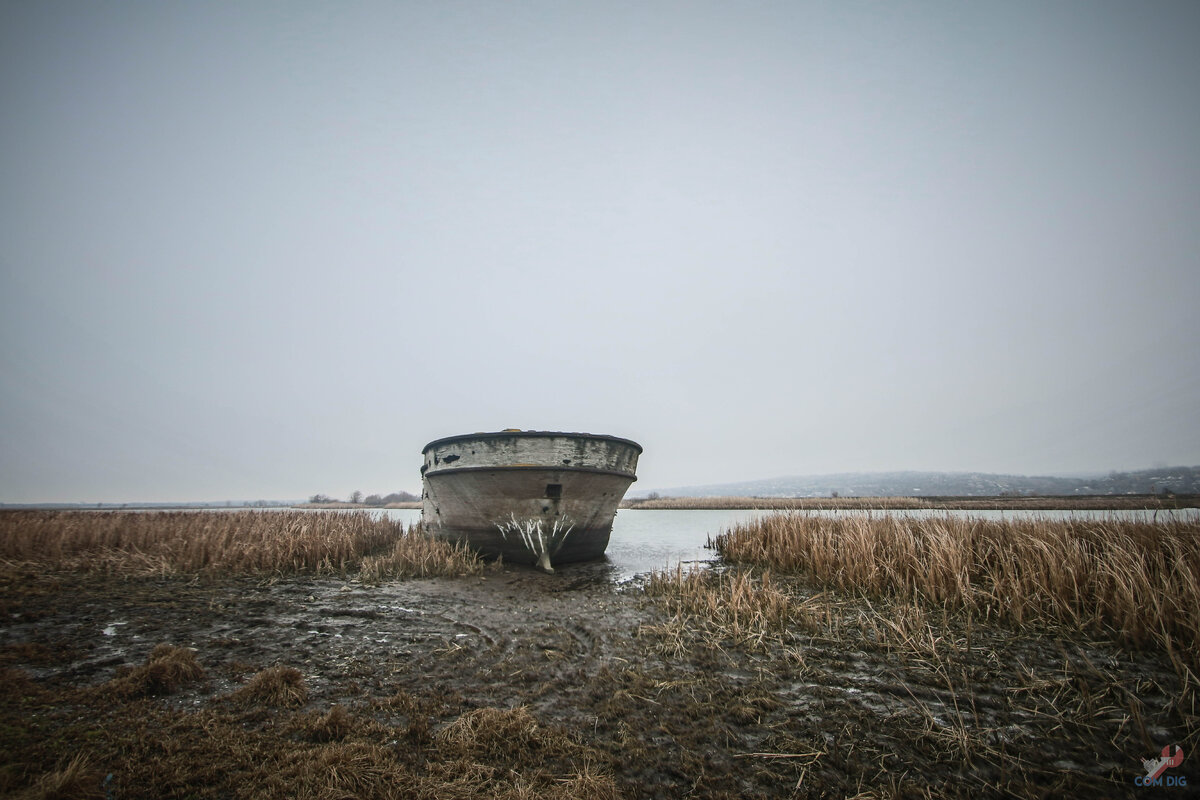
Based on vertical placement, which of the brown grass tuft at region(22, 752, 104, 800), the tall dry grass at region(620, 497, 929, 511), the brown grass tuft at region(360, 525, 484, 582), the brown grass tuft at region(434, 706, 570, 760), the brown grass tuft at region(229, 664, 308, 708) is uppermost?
the brown grass tuft at region(22, 752, 104, 800)

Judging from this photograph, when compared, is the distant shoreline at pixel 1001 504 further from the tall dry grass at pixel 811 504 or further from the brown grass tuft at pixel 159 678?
the brown grass tuft at pixel 159 678

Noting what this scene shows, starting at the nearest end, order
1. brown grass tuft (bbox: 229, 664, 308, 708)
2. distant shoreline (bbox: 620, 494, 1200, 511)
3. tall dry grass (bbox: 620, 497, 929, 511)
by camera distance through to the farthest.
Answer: brown grass tuft (bbox: 229, 664, 308, 708) < distant shoreline (bbox: 620, 494, 1200, 511) < tall dry grass (bbox: 620, 497, 929, 511)

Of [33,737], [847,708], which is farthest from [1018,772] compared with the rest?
[33,737]

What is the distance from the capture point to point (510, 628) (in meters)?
5.28

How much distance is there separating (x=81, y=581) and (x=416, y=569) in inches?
203

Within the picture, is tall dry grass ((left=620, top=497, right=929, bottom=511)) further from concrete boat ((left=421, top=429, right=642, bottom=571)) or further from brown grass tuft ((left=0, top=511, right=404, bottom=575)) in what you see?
brown grass tuft ((left=0, top=511, right=404, bottom=575))

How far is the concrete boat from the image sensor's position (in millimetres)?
8906

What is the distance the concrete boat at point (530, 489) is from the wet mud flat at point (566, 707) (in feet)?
11.3

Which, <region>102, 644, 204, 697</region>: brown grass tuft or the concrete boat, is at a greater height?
the concrete boat

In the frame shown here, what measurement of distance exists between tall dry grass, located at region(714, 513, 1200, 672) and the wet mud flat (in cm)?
52

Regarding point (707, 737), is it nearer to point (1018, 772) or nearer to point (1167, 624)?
point (1018, 772)

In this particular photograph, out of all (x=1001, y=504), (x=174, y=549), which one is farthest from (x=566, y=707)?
(x=1001, y=504)

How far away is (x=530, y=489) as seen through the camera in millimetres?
8922

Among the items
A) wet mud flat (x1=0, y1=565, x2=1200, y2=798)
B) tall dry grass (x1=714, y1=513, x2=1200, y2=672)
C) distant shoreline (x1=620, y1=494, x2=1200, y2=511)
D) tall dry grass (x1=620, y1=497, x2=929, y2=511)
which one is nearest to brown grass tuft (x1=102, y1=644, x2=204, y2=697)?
wet mud flat (x1=0, y1=565, x2=1200, y2=798)
